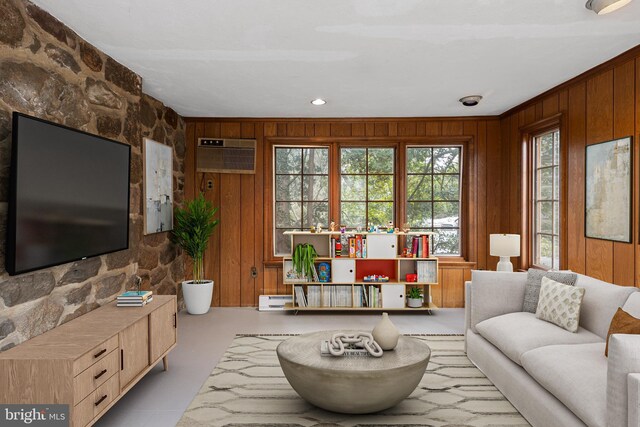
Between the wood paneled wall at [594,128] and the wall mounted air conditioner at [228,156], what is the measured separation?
3429 millimetres

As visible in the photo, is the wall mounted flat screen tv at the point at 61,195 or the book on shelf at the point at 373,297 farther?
the book on shelf at the point at 373,297

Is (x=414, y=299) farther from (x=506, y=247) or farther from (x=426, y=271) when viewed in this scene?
(x=506, y=247)

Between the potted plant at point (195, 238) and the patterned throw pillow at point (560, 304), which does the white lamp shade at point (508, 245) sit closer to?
the patterned throw pillow at point (560, 304)

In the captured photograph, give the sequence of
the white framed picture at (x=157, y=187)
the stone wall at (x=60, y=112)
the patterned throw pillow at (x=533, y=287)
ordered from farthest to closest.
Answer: the white framed picture at (x=157, y=187) → the patterned throw pillow at (x=533, y=287) → the stone wall at (x=60, y=112)

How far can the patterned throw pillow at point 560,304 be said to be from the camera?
299 cm

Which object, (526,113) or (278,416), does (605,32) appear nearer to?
(526,113)

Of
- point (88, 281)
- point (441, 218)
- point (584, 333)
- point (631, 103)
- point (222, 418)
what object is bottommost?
point (222, 418)

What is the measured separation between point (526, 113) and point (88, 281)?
15.6 ft

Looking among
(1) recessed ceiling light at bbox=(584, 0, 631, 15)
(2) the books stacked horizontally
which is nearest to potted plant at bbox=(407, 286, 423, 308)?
(2) the books stacked horizontally

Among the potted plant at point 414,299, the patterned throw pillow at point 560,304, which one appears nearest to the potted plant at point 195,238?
the potted plant at point 414,299

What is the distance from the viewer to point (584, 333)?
295cm

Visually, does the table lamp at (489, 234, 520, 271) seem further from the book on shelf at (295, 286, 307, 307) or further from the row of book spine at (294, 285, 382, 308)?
the book on shelf at (295, 286, 307, 307)

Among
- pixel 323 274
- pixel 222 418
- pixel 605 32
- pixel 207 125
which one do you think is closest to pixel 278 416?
pixel 222 418

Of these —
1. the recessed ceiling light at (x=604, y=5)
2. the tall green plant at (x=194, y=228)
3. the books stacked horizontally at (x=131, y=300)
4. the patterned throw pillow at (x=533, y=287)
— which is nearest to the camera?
the recessed ceiling light at (x=604, y=5)
